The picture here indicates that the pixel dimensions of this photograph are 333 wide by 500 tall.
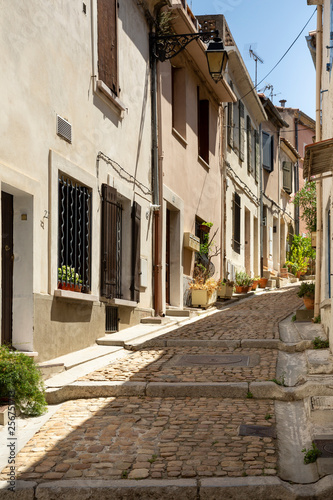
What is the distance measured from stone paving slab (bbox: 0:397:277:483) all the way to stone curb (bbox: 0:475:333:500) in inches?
5.5

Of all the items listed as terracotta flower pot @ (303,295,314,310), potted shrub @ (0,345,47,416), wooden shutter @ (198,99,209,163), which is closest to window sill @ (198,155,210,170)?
wooden shutter @ (198,99,209,163)

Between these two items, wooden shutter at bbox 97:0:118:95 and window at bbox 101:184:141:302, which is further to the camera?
window at bbox 101:184:141:302

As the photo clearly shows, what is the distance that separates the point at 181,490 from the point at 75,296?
447cm

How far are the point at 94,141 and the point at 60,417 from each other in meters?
4.69

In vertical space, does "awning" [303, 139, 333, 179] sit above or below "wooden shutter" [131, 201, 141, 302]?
above

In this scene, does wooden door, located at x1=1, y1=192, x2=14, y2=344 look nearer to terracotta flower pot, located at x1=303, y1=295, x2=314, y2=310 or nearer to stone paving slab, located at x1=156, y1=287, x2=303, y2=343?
stone paving slab, located at x1=156, y1=287, x2=303, y2=343

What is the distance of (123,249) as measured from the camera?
456 inches

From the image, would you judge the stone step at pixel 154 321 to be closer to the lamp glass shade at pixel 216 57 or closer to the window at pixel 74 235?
the window at pixel 74 235

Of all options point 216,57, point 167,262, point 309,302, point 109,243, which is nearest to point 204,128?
point 167,262

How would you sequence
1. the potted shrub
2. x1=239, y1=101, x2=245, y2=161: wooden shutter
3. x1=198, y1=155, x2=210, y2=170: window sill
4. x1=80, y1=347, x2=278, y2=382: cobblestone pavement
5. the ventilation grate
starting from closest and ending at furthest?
1. the potted shrub
2. x1=80, y1=347, x2=278, y2=382: cobblestone pavement
3. the ventilation grate
4. x1=198, y1=155, x2=210, y2=170: window sill
5. x1=239, y1=101, x2=245, y2=161: wooden shutter

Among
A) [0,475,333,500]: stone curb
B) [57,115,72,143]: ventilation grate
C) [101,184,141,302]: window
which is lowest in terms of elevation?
[0,475,333,500]: stone curb

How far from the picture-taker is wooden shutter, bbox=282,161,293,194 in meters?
28.7

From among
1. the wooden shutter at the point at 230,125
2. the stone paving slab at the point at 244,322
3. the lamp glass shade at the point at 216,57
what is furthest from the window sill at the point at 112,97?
the wooden shutter at the point at 230,125

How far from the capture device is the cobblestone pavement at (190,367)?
25.1 feet
